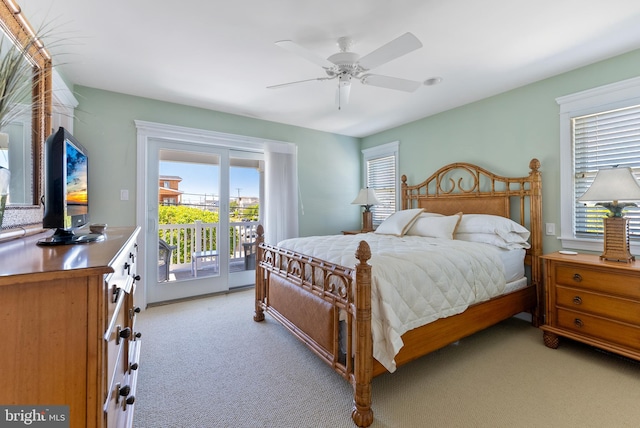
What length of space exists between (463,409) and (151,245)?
11.6 ft

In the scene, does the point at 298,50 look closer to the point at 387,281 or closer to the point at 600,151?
the point at 387,281

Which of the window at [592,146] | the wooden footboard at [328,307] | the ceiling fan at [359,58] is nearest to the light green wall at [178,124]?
the wooden footboard at [328,307]

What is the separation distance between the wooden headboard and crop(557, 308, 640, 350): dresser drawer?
1.89 ft

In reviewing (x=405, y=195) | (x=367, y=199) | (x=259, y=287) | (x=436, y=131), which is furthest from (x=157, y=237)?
(x=436, y=131)

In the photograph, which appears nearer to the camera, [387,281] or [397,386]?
[387,281]

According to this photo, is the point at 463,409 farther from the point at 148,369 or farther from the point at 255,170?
the point at 255,170

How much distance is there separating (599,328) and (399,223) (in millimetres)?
1909

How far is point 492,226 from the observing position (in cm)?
283

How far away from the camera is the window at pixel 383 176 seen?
469 cm

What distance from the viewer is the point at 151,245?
350 centimetres

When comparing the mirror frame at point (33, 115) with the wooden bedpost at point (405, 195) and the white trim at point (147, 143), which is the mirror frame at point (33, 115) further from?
the wooden bedpost at point (405, 195)

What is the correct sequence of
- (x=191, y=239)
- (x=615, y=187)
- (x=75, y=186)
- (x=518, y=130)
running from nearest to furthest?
(x=75, y=186)
(x=615, y=187)
(x=518, y=130)
(x=191, y=239)

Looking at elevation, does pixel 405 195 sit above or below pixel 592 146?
below

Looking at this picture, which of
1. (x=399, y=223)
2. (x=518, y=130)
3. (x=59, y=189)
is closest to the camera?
(x=59, y=189)
